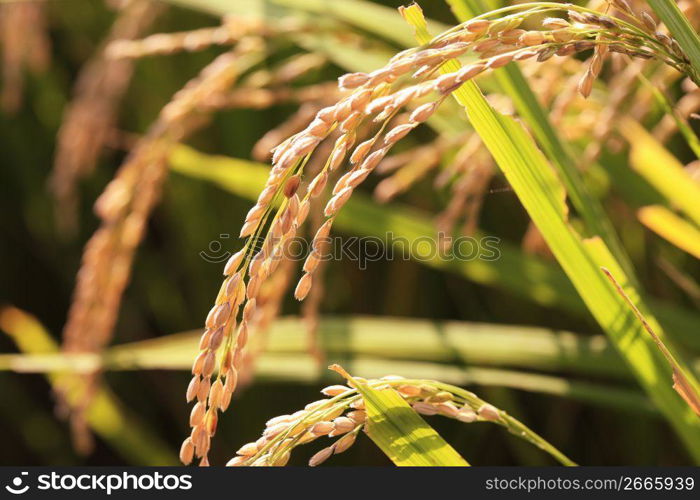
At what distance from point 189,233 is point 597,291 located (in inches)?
51.6

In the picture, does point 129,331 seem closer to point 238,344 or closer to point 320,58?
point 320,58

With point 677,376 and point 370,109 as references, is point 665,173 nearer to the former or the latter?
point 677,376

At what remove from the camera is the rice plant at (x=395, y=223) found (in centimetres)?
58

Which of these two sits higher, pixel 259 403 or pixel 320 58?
pixel 320 58

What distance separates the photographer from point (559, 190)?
2.48ft

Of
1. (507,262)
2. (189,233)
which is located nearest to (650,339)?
(507,262)

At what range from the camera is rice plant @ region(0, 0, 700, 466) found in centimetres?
58

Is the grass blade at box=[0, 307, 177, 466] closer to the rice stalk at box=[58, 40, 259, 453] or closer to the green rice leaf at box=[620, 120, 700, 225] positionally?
the rice stalk at box=[58, 40, 259, 453]

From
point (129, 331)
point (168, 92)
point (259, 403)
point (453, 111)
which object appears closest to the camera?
point (453, 111)

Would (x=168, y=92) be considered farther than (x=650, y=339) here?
Yes

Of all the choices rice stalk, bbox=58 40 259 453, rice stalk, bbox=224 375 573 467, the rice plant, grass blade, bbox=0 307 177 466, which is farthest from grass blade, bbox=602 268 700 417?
grass blade, bbox=0 307 177 466

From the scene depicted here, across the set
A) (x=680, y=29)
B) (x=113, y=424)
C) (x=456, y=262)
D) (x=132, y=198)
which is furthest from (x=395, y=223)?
(x=680, y=29)

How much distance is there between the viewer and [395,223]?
4.64ft

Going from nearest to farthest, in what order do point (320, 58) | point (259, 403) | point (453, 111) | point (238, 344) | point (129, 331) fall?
point (238, 344)
point (453, 111)
point (320, 58)
point (259, 403)
point (129, 331)
